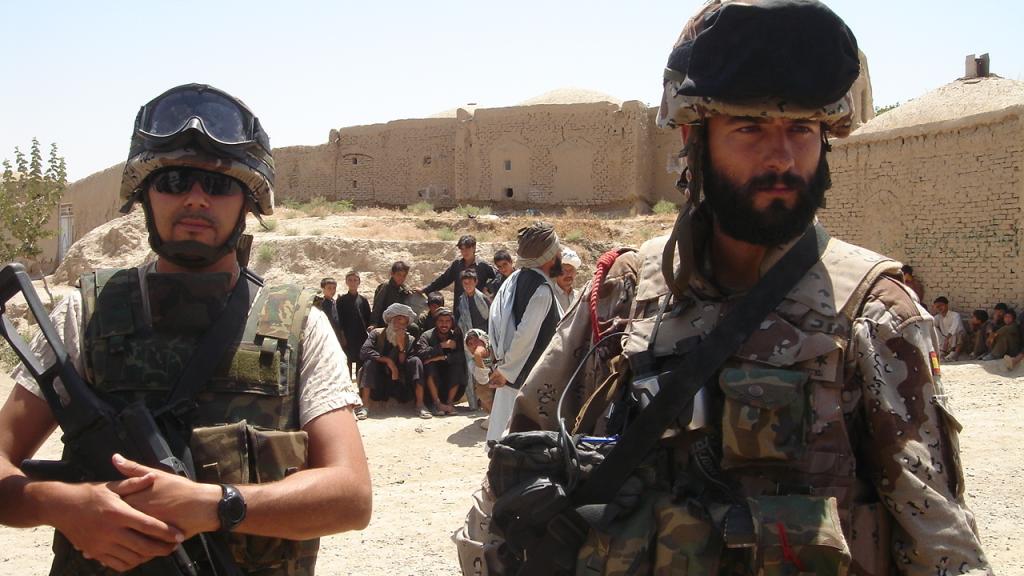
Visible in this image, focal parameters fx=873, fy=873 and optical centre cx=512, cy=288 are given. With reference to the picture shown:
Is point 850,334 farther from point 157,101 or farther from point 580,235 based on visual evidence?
point 580,235

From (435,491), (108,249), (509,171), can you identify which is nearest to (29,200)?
(108,249)

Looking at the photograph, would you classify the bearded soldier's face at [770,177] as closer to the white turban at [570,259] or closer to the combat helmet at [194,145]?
the combat helmet at [194,145]

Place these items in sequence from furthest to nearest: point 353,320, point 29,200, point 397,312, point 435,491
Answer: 1. point 29,200
2. point 353,320
3. point 397,312
4. point 435,491

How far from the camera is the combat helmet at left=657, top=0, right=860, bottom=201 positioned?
161 cm

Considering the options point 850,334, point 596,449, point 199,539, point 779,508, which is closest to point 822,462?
point 779,508

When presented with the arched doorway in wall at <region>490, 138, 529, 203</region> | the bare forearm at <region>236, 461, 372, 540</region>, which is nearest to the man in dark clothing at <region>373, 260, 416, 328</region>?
the bare forearm at <region>236, 461, 372, 540</region>

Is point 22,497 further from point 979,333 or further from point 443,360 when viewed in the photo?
point 979,333

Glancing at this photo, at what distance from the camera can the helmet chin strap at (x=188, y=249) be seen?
208cm

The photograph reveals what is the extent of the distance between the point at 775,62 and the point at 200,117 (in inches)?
54.1

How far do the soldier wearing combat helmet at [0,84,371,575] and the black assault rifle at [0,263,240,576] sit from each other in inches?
1.3

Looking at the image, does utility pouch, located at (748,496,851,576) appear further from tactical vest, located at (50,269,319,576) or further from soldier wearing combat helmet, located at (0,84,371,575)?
tactical vest, located at (50,269,319,576)

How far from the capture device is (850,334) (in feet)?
5.18

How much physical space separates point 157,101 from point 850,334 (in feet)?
5.74

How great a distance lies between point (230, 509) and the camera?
1.70 metres
